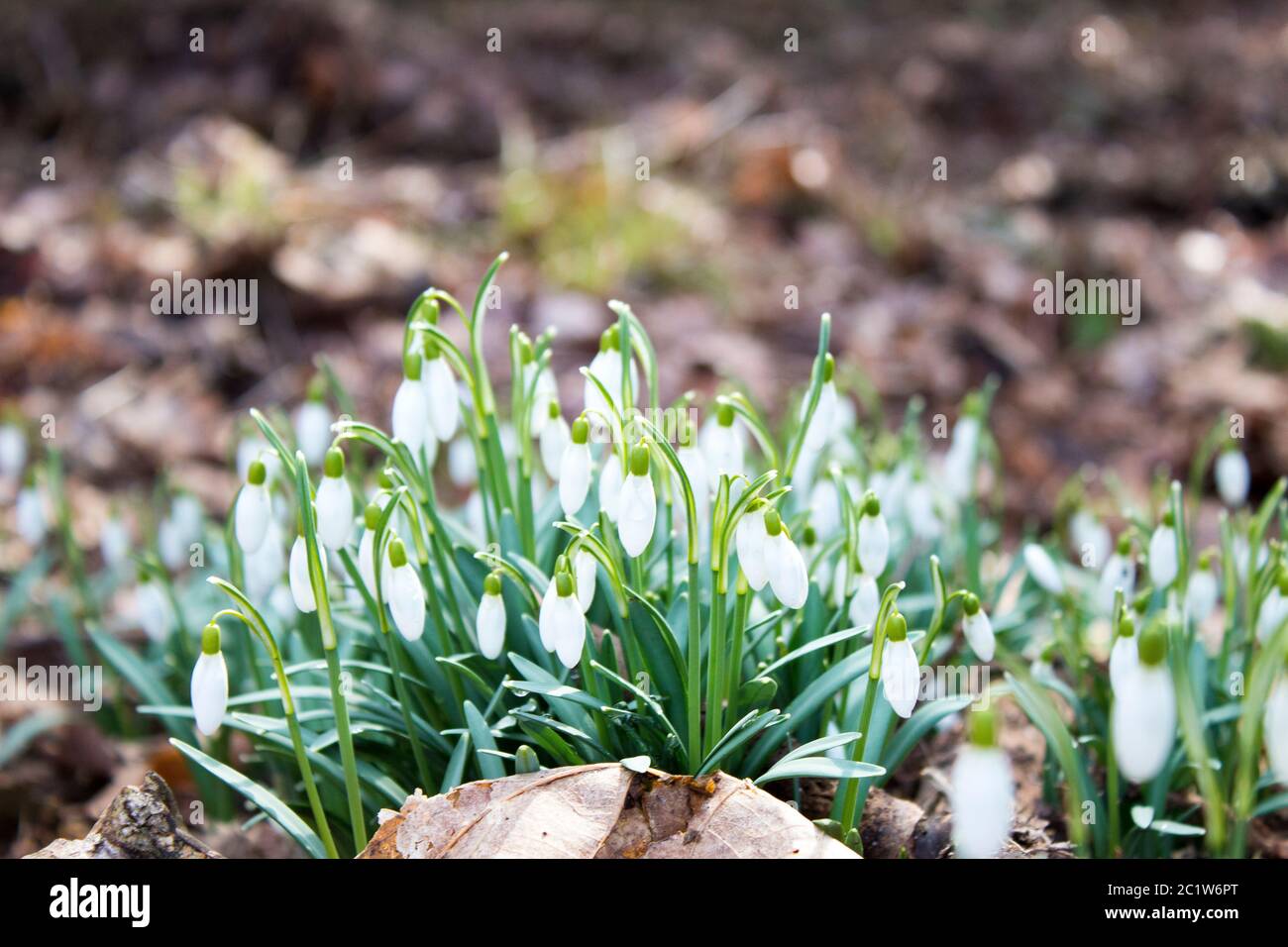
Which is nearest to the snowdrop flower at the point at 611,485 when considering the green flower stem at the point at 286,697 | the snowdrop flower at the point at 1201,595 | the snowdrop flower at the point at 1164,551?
the green flower stem at the point at 286,697

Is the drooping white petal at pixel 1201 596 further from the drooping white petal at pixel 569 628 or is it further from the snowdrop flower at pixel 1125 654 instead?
the drooping white petal at pixel 569 628

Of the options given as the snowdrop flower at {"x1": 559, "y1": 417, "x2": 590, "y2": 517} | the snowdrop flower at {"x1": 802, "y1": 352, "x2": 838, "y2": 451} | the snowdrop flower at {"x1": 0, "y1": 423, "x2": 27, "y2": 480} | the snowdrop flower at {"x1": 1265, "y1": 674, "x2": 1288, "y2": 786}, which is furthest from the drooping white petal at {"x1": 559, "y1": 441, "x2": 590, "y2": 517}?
the snowdrop flower at {"x1": 0, "y1": 423, "x2": 27, "y2": 480}

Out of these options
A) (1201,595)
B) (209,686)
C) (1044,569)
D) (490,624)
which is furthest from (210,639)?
(1201,595)

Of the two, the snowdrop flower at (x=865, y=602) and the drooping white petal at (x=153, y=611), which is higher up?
the drooping white petal at (x=153, y=611)

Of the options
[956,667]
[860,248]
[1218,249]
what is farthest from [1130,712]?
[1218,249]

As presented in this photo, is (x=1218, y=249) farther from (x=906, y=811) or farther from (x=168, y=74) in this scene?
(x=168, y=74)

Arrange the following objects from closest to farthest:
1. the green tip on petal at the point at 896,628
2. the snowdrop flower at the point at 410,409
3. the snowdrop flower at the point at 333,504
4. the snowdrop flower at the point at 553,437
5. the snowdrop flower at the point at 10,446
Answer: the green tip on petal at the point at 896,628 < the snowdrop flower at the point at 333,504 < the snowdrop flower at the point at 410,409 < the snowdrop flower at the point at 553,437 < the snowdrop flower at the point at 10,446
